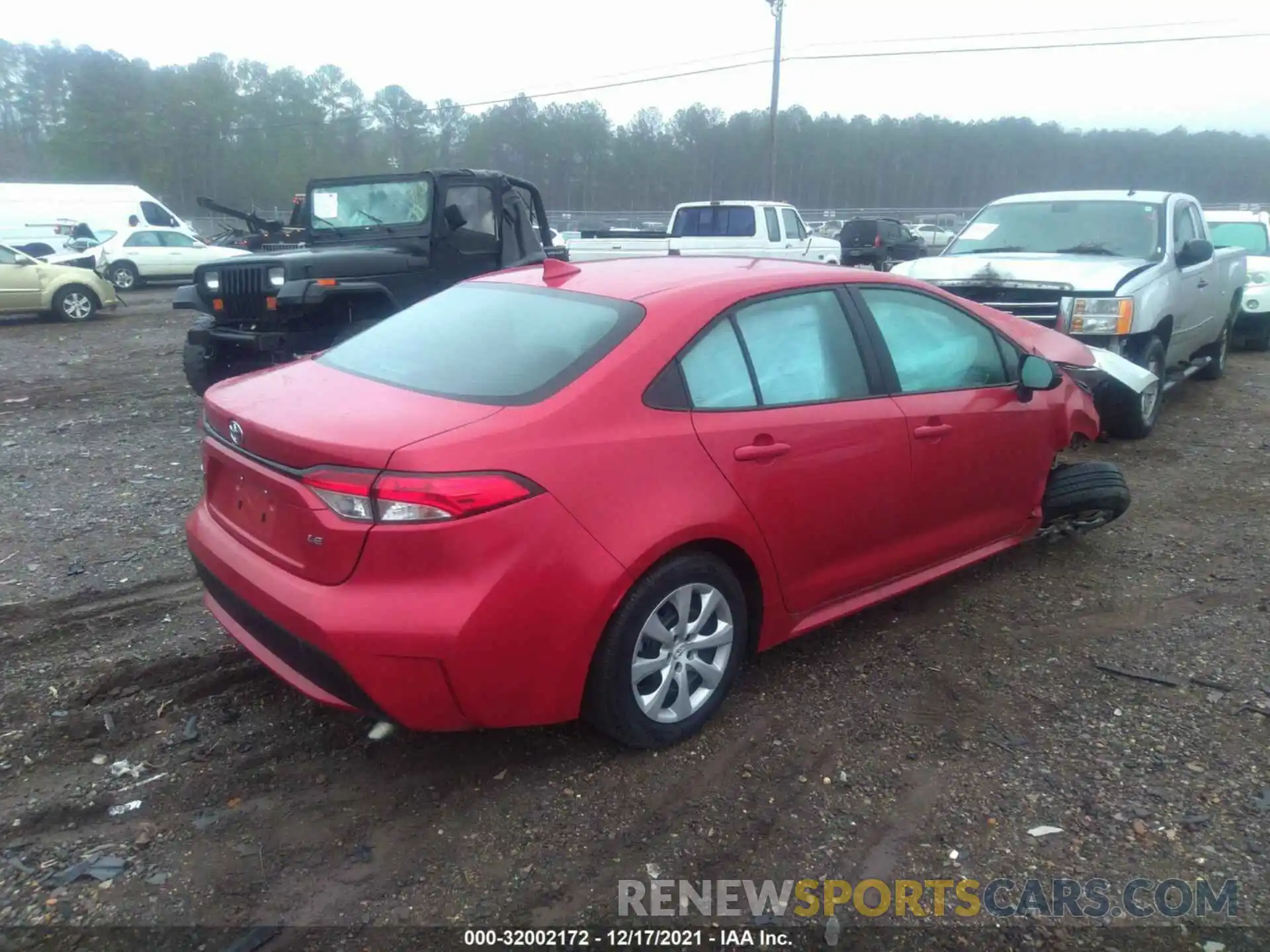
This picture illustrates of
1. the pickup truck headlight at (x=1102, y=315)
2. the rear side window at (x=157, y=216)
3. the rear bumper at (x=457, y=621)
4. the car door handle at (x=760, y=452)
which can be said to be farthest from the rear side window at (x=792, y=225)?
the rear side window at (x=157, y=216)

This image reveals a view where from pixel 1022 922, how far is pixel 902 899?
311mm

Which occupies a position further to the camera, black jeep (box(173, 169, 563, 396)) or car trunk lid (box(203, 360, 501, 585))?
black jeep (box(173, 169, 563, 396))

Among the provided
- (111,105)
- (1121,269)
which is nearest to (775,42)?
(1121,269)

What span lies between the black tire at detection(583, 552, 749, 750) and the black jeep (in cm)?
521

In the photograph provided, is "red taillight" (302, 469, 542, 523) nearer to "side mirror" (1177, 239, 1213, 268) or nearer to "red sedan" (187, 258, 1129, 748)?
"red sedan" (187, 258, 1129, 748)

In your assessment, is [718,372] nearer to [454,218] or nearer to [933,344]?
[933,344]

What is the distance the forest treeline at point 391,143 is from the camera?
51750 mm

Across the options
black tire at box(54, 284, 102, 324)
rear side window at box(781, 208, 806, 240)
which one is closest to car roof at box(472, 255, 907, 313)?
rear side window at box(781, 208, 806, 240)

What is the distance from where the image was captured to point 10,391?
970 cm

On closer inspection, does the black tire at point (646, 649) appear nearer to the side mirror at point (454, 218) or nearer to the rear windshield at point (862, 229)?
the side mirror at point (454, 218)

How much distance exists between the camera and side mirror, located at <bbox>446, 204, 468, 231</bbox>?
8633 mm

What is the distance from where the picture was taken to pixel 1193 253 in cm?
781

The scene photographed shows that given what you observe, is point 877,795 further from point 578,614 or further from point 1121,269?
point 1121,269

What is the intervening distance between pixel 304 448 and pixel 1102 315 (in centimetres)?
625
